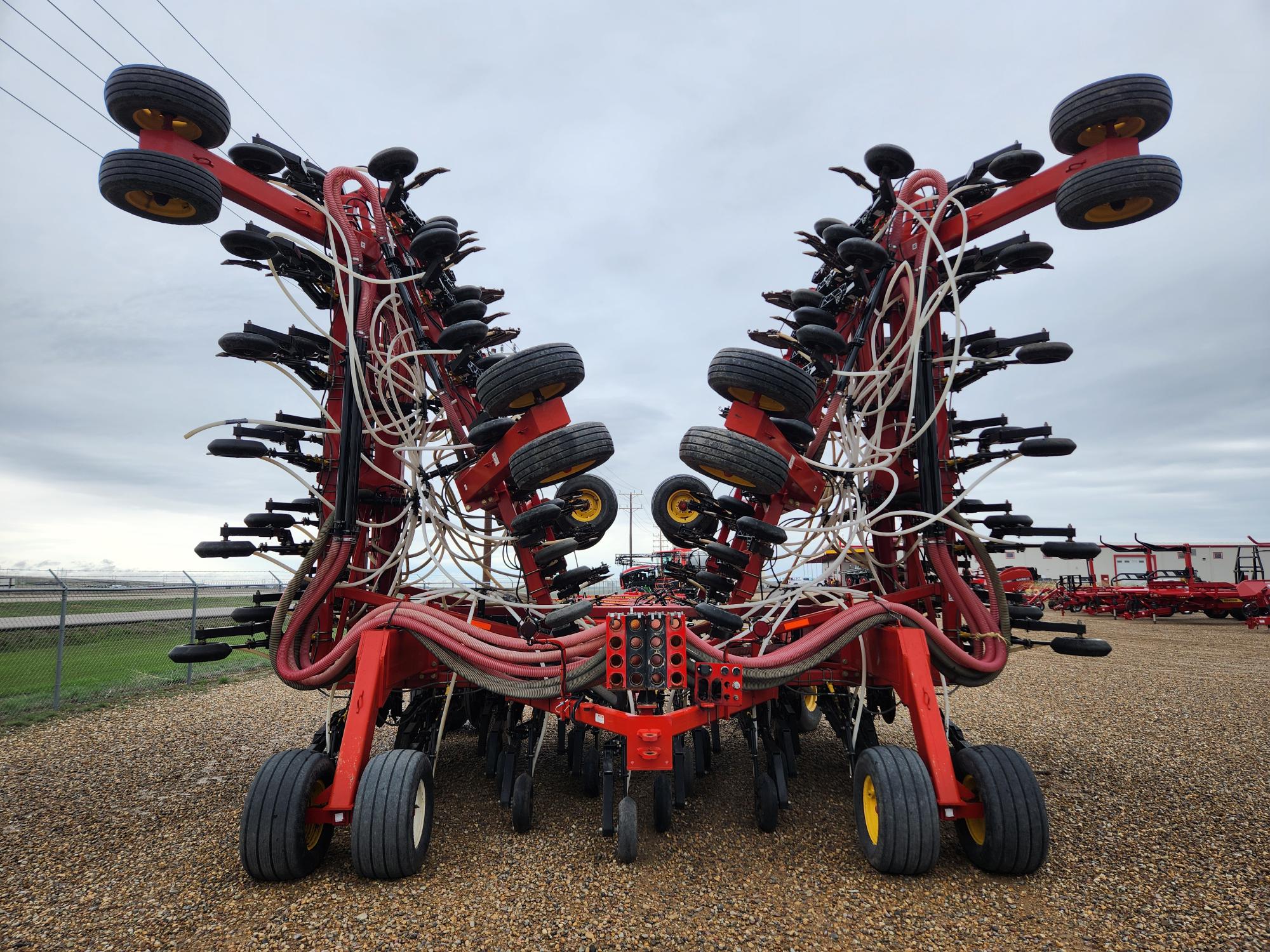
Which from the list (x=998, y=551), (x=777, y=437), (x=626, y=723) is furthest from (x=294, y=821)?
(x=998, y=551)

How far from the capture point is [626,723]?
11.6ft

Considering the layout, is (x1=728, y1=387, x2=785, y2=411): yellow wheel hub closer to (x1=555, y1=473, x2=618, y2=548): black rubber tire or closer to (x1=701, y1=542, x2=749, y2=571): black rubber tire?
(x1=701, y1=542, x2=749, y2=571): black rubber tire

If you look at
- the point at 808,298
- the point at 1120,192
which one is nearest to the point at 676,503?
the point at 808,298

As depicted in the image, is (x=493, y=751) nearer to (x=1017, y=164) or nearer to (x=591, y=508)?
(x=591, y=508)

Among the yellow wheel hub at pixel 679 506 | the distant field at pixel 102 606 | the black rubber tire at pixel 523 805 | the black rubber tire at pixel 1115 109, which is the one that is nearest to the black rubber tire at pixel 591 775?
the black rubber tire at pixel 523 805

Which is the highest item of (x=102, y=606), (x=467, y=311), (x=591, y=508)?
(x=467, y=311)

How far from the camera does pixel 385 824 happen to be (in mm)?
3342

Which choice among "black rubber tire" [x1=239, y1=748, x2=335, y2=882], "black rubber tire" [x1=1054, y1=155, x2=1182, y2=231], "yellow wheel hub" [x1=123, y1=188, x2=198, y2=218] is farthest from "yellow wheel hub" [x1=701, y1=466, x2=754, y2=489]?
→ "yellow wheel hub" [x1=123, y1=188, x2=198, y2=218]

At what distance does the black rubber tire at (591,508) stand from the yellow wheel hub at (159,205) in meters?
3.76

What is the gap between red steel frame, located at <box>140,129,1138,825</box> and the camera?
3527 mm

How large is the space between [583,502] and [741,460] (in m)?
2.26

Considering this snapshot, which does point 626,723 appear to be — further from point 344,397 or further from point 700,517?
point 700,517

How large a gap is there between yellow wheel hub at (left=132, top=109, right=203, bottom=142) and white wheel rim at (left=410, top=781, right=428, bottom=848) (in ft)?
14.0

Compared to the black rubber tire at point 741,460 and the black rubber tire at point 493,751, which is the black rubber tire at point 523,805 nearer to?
the black rubber tire at point 493,751
